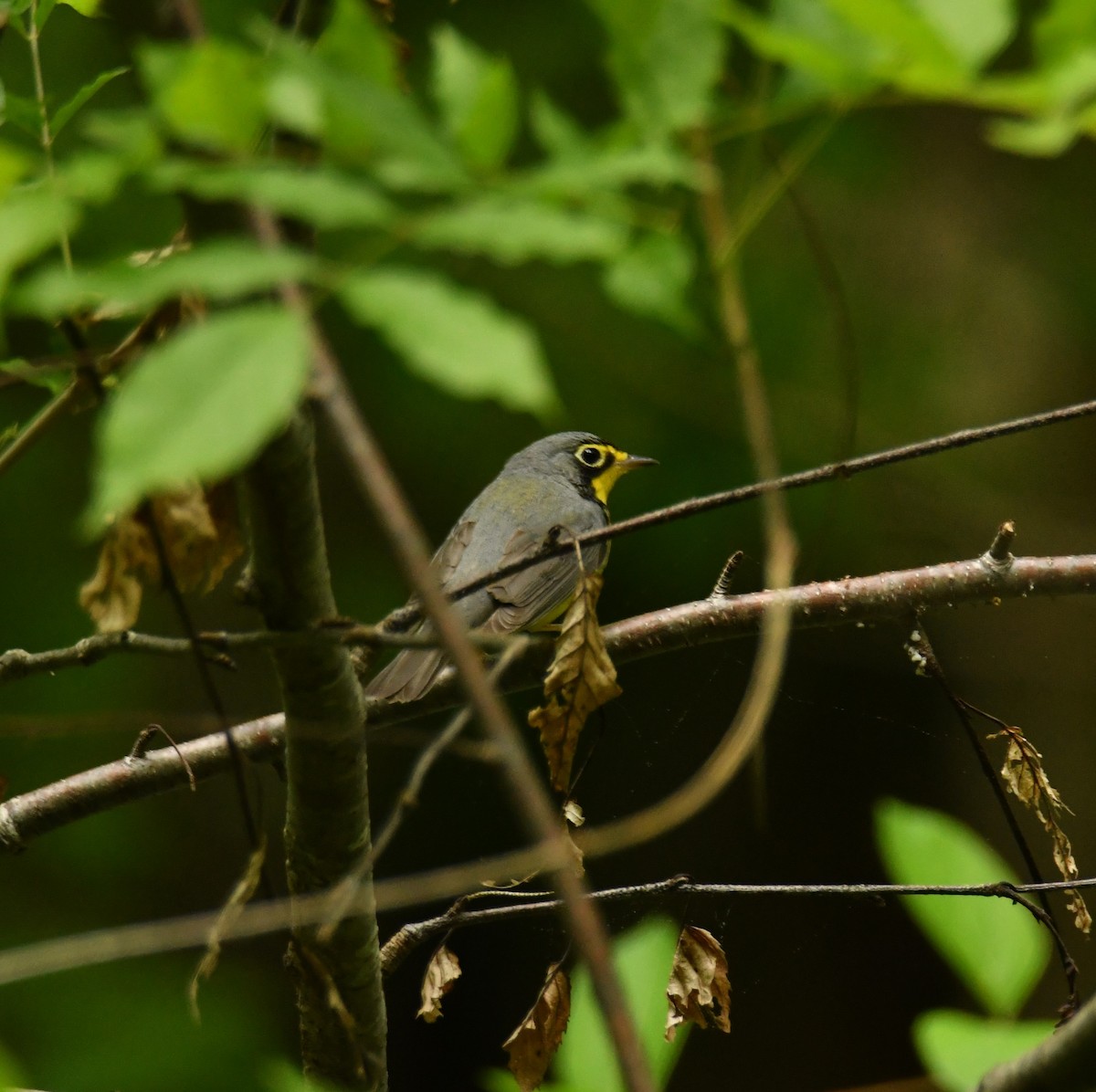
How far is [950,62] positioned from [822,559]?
5576 millimetres

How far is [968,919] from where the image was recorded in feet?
4.09

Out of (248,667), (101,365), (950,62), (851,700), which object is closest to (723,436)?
(851,700)

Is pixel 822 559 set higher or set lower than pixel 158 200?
lower

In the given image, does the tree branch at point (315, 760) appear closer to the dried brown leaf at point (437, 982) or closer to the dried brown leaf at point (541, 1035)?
the dried brown leaf at point (437, 982)

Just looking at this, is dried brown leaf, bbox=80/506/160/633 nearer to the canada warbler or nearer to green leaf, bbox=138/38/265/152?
green leaf, bbox=138/38/265/152

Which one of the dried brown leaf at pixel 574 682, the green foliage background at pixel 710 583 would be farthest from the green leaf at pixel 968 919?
the green foliage background at pixel 710 583

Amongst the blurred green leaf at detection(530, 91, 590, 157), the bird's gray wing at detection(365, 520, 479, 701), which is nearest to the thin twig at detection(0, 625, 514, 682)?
the blurred green leaf at detection(530, 91, 590, 157)

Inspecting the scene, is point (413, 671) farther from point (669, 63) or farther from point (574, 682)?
point (669, 63)

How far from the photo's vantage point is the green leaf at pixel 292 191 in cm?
83

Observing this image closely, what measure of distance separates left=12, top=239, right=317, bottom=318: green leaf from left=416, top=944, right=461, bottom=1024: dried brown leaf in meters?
1.85

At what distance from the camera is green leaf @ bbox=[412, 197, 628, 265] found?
82 centimetres

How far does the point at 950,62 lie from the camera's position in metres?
0.87

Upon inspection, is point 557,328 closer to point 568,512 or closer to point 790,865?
point 568,512

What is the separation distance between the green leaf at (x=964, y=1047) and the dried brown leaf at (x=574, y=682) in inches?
36.9
